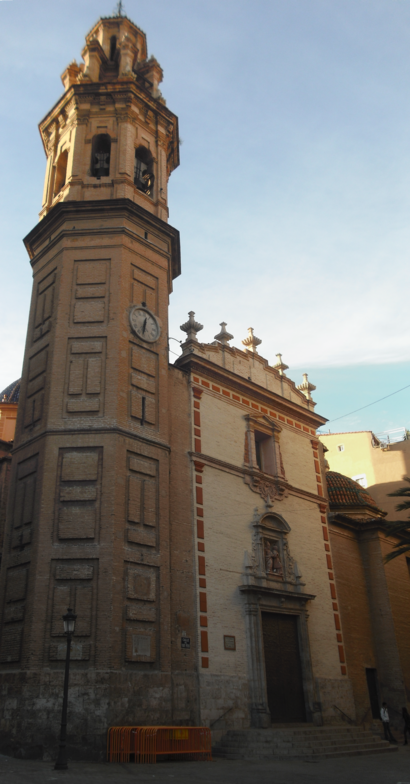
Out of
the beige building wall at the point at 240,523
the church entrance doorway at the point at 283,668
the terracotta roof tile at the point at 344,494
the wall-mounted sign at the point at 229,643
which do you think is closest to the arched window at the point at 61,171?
the beige building wall at the point at 240,523

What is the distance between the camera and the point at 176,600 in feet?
57.9

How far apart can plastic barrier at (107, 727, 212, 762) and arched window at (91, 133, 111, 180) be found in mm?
17078

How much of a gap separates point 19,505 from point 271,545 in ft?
28.4

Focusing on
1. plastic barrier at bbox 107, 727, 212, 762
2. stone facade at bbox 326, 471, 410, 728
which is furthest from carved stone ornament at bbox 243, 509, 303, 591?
plastic barrier at bbox 107, 727, 212, 762

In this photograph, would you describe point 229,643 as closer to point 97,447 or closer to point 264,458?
point 97,447

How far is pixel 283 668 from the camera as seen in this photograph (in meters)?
20.2

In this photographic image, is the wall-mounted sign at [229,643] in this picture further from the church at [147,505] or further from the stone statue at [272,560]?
the stone statue at [272,560]

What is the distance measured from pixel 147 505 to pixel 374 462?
24.5 meters

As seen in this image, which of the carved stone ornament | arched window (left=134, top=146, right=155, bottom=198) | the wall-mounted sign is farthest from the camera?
arched window (left=134, top=146, right=155, bottom=198)

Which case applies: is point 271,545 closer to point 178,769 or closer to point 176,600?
point 176,600

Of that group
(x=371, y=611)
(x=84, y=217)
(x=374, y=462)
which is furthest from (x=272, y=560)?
(x=374, y=462)

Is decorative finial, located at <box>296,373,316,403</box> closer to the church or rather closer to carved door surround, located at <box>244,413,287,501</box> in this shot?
the church

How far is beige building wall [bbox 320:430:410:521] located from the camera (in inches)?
1479

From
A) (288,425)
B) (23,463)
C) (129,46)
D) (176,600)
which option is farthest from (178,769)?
(129,46)
